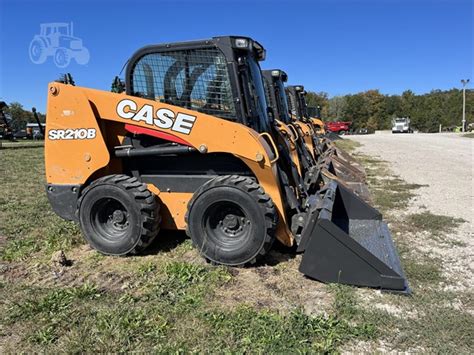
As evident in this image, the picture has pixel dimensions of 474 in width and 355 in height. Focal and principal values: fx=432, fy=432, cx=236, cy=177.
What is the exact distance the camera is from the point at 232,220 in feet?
14.5

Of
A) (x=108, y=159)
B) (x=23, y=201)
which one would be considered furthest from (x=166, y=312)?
(x=23, y=201)

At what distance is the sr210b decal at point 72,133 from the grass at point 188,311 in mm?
1316

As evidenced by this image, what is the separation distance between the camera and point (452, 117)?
7012cm

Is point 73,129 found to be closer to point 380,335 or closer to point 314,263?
point 314,263

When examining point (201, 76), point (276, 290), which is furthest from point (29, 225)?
point (276, 290)

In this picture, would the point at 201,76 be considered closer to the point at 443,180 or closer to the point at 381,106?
the point at 443,180

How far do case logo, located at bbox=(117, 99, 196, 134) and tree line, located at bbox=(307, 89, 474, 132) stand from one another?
229ft

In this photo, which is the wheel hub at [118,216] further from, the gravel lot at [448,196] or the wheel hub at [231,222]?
the gravel lot at [448,196]

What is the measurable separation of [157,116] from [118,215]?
118 centimetres

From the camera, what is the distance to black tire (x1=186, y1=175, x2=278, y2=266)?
165 inches

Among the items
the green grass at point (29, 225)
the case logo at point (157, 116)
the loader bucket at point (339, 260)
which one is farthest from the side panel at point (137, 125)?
the green grass at point (29, 225)

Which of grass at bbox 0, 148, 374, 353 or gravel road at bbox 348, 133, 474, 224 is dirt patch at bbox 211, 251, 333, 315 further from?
gravel road at bbox 348, 133, 474, 224

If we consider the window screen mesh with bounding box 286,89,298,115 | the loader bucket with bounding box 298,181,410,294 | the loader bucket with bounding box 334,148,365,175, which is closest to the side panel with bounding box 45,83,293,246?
the loader bucket with bounding box 298,181,410,294

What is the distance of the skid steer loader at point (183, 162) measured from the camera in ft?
14.2
